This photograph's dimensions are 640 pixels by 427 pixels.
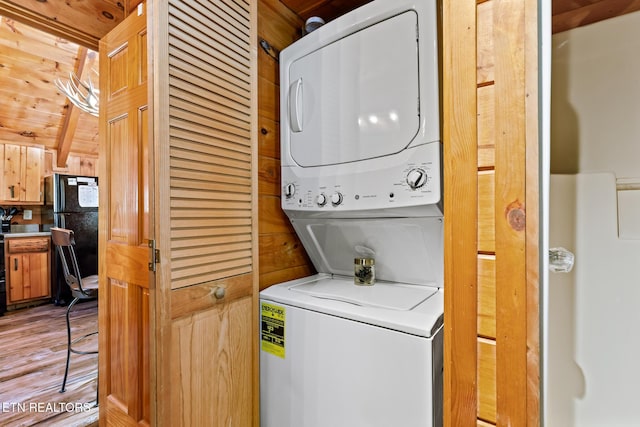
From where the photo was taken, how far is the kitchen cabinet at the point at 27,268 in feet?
12.2

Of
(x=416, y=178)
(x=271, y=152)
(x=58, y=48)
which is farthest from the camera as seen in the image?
(x=58, y=48)

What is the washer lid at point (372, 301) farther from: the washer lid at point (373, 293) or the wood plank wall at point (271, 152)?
the wood plank wall at point (271, 152)

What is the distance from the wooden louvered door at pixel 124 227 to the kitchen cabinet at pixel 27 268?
11.1 ft

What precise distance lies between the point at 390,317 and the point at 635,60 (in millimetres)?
1406

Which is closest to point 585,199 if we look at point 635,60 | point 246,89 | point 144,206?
point 635,60

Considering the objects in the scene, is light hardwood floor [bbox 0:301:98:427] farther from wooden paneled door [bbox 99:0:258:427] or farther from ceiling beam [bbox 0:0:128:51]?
ceiling beam [bbox 0:0:128:51]

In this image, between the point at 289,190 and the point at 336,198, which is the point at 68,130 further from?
the point at 336,198

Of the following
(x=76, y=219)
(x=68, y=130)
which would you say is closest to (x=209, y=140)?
(x=76, y=219)

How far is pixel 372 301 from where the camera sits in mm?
1104

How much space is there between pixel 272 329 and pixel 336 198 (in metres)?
0.61

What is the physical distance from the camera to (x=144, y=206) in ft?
4.43

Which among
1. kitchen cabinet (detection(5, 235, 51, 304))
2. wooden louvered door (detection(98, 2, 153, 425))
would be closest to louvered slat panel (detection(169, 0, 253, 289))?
wooden louvered door (detection(98, 2, 153, 425))

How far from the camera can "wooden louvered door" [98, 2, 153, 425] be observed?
1357mm

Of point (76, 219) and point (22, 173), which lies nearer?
point (76, 219)
